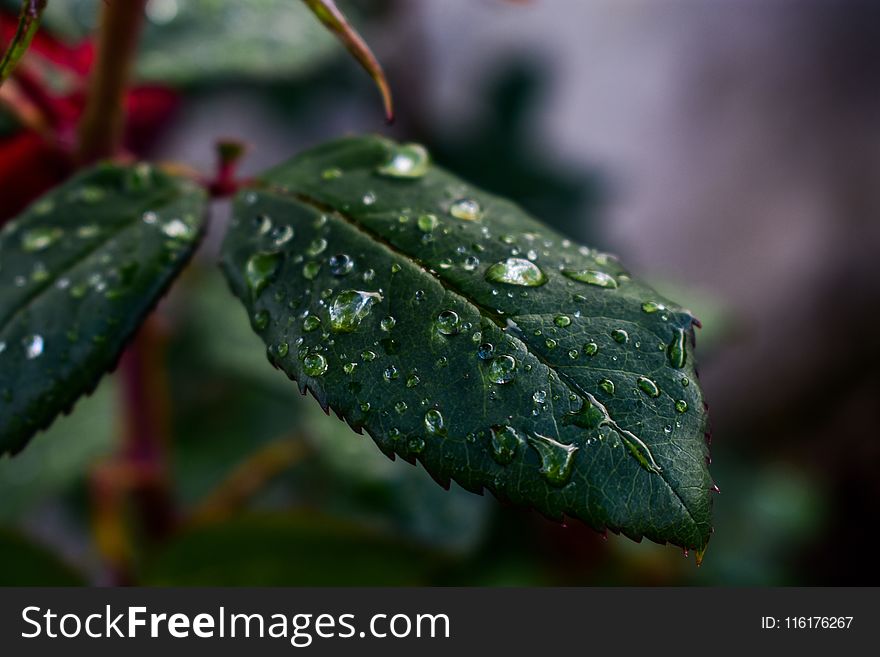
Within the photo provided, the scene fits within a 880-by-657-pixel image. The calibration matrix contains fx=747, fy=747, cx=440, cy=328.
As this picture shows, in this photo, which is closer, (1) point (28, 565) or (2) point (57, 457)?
(1) point (28, 565)

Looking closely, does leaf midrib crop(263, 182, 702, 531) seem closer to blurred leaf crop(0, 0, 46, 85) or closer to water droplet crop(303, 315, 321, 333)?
water droplet crop(303, 315, 321, 333)

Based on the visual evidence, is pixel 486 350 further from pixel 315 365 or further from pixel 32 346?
pixel 32 346

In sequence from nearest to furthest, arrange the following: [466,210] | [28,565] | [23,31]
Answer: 1. [23,31]
2. [466,210]
3. [28,565]

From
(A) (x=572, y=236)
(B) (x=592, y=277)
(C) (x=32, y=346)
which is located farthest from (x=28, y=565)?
(A) (x=572, y=236)

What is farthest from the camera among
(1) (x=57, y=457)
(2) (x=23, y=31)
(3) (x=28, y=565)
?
(1) (x=57, y=457)

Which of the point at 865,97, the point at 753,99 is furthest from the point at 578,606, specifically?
the point at 865,97

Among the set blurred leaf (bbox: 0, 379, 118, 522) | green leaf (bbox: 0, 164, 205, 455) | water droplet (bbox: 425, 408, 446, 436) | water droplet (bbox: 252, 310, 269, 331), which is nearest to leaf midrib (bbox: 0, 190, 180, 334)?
green leaf (bbox: 0, 164, 205, 455)

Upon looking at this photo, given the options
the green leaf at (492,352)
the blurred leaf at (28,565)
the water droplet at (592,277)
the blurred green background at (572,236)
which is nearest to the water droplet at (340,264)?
the green leaf at (492,352)
